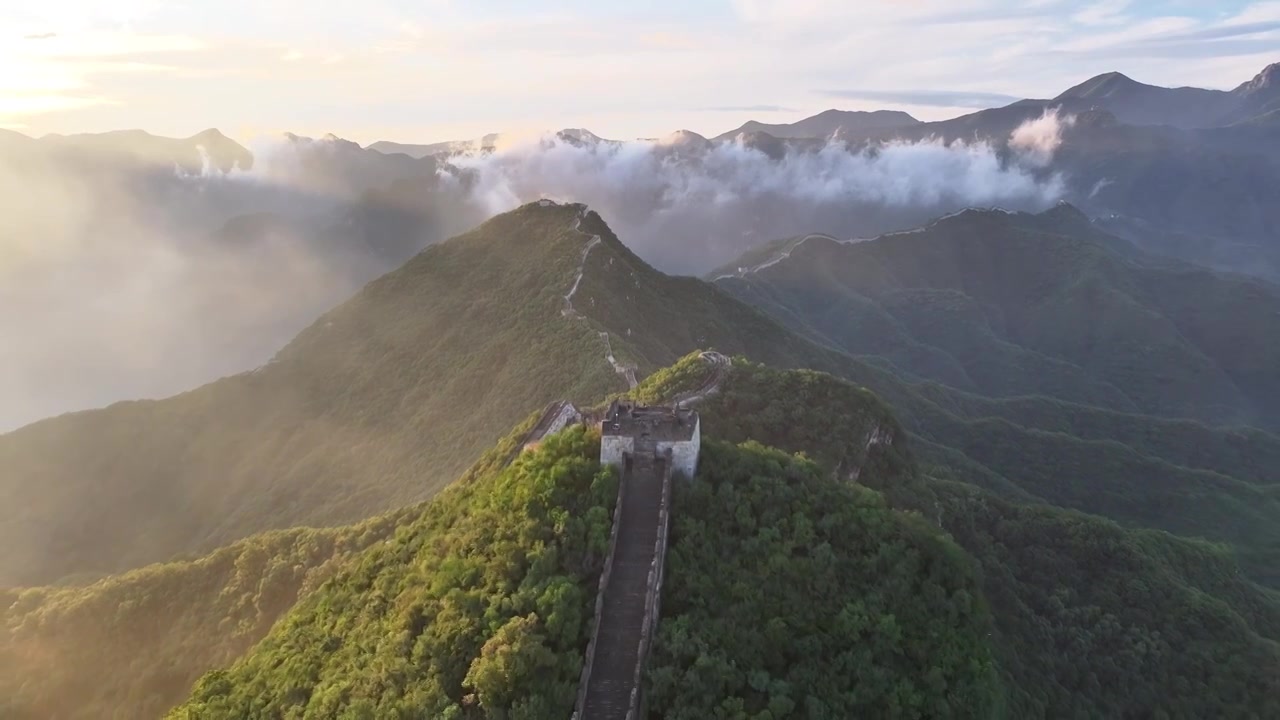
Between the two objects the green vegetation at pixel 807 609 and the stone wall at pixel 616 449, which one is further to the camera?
the stone wall at pixel 616 449

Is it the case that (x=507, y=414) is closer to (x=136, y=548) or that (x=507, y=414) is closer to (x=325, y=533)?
(x=325, y=533)

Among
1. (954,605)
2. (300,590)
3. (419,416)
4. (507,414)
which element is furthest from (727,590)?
(419,416)

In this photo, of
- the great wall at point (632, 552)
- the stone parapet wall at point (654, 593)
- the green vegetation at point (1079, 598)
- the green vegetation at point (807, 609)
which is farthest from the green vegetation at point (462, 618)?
the green vegetation at point (1079, 598)

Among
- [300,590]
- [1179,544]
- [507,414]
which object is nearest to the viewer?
[300,590]

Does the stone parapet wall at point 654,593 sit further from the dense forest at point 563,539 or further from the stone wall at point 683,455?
the dense forest at point 563,539

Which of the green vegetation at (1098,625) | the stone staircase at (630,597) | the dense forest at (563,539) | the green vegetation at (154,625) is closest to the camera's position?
the stone staircase at (630,597)

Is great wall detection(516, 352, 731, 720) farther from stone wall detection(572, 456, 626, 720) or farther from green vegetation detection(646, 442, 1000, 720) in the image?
green vegetation detection(646, 442, 1000, 720)
